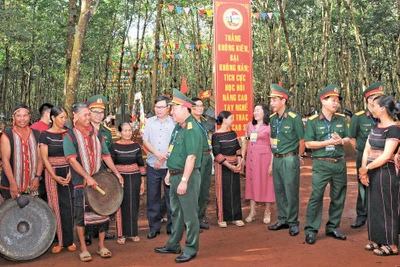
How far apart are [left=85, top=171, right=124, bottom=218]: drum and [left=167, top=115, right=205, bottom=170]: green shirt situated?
746mm

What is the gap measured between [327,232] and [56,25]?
1172cm

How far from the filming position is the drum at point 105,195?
468 cm

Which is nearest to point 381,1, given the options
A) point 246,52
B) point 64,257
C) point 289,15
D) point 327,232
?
point 289,15

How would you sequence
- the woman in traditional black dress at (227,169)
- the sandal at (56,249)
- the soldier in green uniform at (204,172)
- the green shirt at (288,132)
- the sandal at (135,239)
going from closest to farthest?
the sandal at (56,249) → the sandal at (135,239) → the green shirt at (288,132) → the soldier in green uniform at (204,172) → the woman in traditional black dress at (227,169)

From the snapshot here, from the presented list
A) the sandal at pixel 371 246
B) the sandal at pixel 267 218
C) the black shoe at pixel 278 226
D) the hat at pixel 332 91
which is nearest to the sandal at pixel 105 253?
the black shoe at pixel 278 226

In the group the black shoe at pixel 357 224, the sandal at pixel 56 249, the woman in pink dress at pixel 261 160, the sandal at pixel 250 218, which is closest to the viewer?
the sandal at pixel 56 249

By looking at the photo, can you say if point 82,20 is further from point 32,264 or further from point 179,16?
→ point 179,16

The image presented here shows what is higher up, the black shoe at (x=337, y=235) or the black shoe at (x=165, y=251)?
the black shoe at (x=337, y=235)

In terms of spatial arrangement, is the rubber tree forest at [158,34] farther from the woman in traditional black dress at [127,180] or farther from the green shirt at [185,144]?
the green shirt at [185,144]

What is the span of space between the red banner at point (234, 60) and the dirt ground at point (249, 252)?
13.0 ft

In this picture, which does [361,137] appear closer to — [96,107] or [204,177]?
[204,177]

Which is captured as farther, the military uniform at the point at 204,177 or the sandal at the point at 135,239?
the military uniform at the point at 204,177

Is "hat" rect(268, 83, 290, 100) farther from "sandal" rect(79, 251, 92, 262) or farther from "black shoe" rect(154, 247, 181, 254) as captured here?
"sandal" rect(79, 251, 92, 262)

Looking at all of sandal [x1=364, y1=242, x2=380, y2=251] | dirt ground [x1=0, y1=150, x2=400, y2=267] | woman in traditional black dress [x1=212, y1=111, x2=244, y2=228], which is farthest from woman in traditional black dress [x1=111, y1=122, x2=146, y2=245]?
sandal [x1=364, y1=242, x2=380, y2=251]
